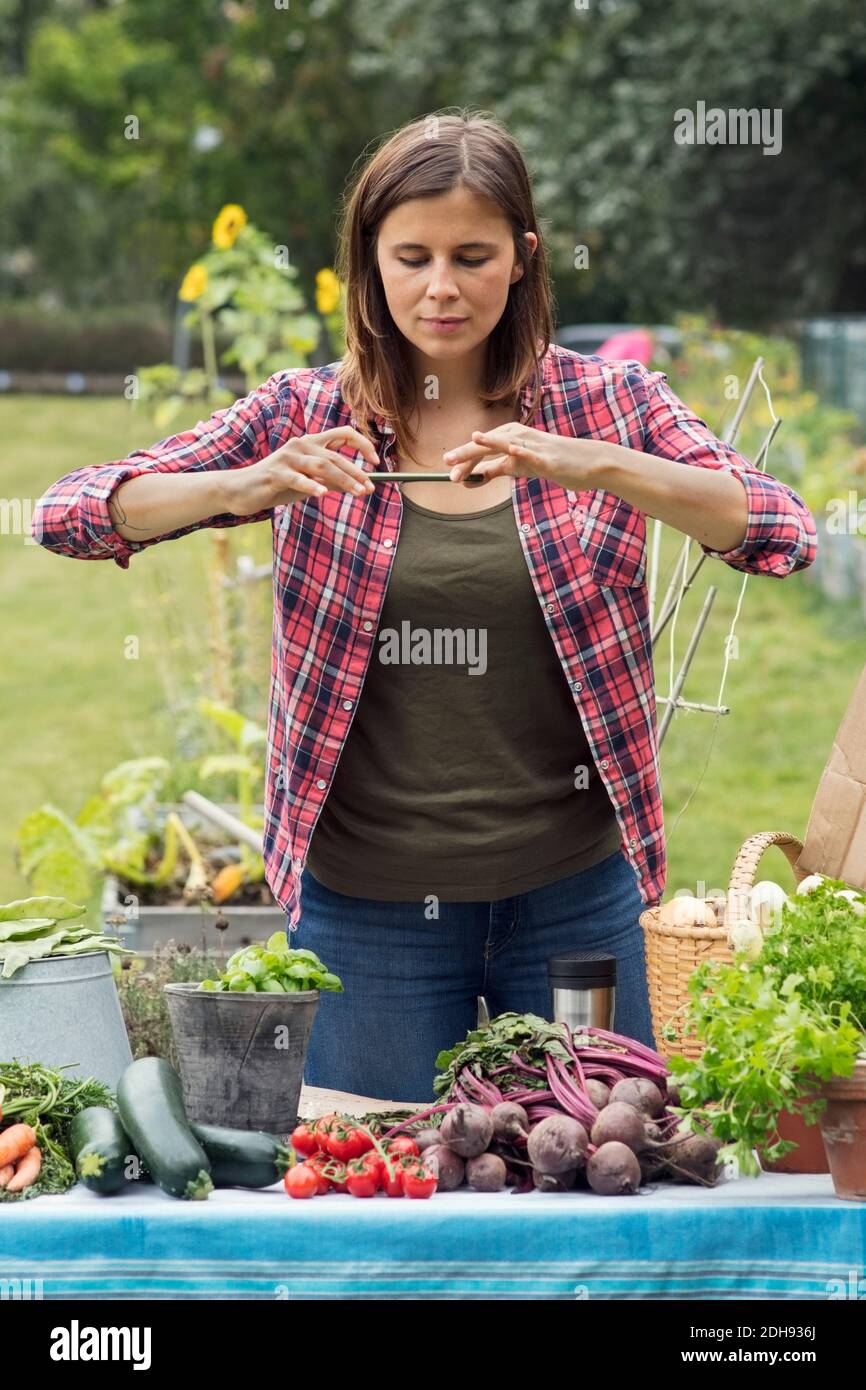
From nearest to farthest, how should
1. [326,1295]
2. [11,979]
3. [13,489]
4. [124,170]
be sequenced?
[326,1295], [11,979], [13,489], [124,170]

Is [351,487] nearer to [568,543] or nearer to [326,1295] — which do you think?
[568,543]

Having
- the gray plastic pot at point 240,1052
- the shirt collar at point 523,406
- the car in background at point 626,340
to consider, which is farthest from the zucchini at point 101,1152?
the car in background at point 626,340

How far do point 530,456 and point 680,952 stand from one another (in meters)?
0.74

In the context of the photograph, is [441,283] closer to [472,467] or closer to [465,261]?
[465,261]

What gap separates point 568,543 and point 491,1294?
3.66ft

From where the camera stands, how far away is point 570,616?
8.74ft

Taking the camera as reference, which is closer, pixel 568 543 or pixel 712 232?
pixel 568 543

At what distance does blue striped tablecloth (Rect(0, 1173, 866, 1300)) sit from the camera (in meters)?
2.07

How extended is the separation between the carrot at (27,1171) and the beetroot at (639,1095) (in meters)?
0.72

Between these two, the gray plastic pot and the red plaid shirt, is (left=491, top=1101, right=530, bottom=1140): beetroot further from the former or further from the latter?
the red plaid shirt

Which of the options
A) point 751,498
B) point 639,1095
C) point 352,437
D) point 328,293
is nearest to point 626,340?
point 328,293

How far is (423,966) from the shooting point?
2.74 m

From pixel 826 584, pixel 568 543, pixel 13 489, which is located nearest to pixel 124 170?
pixel 13 489

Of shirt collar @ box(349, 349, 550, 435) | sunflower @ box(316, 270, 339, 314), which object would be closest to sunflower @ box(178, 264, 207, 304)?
sunflower @ box(316, 270, 339, 314)
